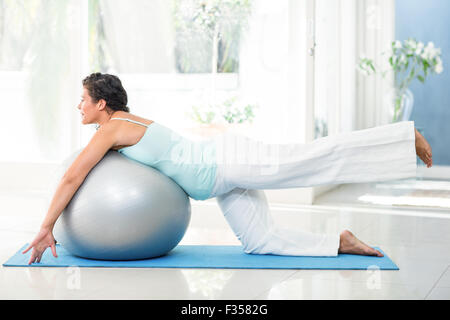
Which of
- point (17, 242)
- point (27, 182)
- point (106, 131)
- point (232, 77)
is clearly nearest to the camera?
point (106, 131)

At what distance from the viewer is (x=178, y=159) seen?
2.82 m

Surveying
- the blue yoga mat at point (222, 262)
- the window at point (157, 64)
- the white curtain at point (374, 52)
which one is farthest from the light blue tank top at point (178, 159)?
the white curtain at point (374, 52)

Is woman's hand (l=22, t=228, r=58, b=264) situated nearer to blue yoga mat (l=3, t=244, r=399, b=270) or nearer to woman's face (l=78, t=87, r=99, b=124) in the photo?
blue yoga mat (l=3, t=244, r=399, b=270)

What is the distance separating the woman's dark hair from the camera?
2900 millimetres

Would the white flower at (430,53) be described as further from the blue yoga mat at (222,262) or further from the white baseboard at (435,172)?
the blue yoga mat at (222,262)

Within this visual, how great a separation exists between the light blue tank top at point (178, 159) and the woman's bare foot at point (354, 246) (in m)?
0.61

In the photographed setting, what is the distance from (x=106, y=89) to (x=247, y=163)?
68cm

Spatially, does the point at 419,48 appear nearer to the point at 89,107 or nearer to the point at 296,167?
the point at 296,167

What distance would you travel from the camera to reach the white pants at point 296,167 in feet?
8.80

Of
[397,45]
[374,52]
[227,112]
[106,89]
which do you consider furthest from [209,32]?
[106,89]

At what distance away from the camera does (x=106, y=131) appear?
2.78m
